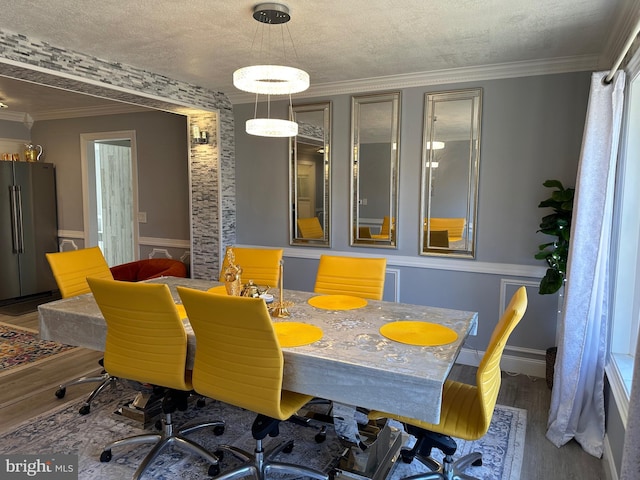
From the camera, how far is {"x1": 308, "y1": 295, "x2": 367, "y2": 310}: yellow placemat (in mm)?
2582

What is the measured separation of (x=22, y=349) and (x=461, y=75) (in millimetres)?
4558

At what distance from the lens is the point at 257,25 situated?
2645 millimetres

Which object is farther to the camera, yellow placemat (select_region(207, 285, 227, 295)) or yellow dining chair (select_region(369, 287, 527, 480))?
yellow placemat (select_region(207, 285, 227, 295))

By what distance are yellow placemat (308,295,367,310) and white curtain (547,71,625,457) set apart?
48.6 inches

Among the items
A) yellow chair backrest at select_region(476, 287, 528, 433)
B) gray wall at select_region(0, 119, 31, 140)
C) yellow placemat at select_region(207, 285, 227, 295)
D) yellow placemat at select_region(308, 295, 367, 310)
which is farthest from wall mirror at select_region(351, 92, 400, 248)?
gray wall at select_region(0, 119, 31, 140)

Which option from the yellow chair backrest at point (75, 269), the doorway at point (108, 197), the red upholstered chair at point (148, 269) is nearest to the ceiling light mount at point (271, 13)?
the yellow chair backrest at point (75, 269)

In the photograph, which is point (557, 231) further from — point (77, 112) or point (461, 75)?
point (77, 112)

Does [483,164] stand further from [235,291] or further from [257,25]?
[235,291]

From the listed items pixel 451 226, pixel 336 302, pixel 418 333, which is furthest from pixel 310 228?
pixel 418 333

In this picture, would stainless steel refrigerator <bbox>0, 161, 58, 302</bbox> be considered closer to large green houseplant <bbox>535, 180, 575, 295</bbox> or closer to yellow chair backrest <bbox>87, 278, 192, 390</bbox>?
yellow chair backrest <bbox>87, 278, 192, 390</bbox>

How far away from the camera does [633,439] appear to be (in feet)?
4.16

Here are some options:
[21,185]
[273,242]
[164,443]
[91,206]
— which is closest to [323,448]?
[164,443]

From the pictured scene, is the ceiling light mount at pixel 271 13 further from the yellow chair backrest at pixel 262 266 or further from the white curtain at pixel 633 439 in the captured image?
the white curtain at pixel 633 439

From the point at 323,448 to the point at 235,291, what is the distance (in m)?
1.03
